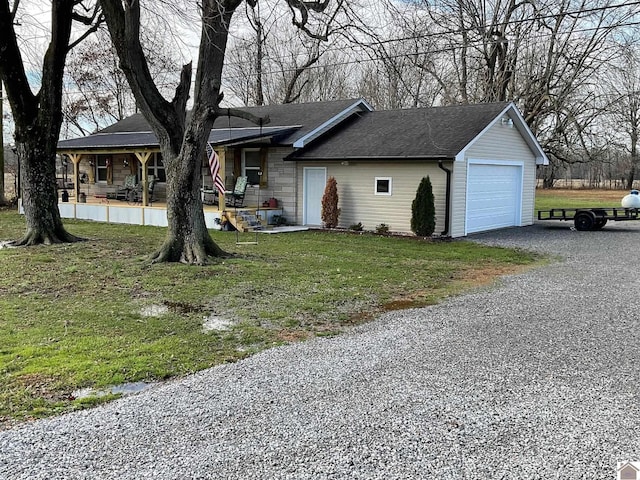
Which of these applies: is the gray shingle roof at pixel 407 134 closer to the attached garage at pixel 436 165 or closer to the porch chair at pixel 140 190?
the attached garage at pixel 436 165

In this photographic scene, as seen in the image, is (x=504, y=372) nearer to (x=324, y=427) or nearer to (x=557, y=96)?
(x=324, y=427)

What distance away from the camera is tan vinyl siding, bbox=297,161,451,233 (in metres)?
15.7

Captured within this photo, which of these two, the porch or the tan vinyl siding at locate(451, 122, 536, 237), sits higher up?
the tan vinyl siding at locate(451, 122, 536, 237)

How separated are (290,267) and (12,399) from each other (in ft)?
21.4

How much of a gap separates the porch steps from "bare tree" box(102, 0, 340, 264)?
18.3ft

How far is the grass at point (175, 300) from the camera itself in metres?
5.07

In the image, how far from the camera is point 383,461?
134 inches

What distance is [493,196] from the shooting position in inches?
689

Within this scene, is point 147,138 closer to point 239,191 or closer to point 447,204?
point 239,191

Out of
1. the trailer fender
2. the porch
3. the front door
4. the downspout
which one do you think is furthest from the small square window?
the trailer fender

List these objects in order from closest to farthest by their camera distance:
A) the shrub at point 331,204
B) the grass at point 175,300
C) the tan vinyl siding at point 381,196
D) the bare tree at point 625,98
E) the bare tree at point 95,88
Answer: the grass at point 175,300 → the tan vinyl siding at point 381,196 → the shrub at point 331,204 → the bare tree at point 625,98 → the bare tree at point 95,88

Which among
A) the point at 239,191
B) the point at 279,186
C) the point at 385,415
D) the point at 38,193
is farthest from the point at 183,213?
the point at 279,186

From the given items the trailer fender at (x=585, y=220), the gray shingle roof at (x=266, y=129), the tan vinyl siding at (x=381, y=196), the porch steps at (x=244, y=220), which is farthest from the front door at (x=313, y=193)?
the trailer fender at (x=585, y=220)

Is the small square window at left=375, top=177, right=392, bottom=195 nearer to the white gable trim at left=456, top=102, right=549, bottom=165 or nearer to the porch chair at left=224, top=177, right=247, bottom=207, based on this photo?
the white gable trim at left=456, top=102, right=549, bottom=165
